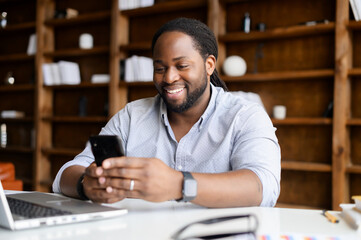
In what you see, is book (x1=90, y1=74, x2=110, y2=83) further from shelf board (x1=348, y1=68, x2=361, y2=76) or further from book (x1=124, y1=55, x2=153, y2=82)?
shelf board (x1=348, y1=68, x2=361, y2=76)

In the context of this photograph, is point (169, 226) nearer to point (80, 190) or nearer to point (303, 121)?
point (80, 190)

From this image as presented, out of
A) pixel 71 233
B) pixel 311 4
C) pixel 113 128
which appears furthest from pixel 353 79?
pixel 71 233

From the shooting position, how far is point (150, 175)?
974mm

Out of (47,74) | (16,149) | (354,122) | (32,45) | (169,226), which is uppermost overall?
(32,45)

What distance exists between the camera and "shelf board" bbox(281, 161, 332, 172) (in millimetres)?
2871

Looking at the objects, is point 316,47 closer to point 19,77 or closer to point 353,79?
point 353,79

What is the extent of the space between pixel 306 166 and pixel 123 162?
7.37 ft

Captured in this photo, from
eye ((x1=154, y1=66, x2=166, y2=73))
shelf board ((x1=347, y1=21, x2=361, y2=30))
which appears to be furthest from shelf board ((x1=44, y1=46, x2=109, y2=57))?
eye ((x1=154, y1=66, x2=166, y2=73))

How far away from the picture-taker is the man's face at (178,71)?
151 centimetres

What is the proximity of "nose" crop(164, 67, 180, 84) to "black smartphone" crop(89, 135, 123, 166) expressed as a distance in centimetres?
57

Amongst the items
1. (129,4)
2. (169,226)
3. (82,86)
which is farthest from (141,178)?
(82,86)

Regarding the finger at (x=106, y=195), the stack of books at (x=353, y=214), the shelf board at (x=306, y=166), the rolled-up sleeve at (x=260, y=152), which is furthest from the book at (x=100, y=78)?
the stack of books at (x=353, y=214)

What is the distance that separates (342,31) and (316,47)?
35 cm

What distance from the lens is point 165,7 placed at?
11.5 feet
